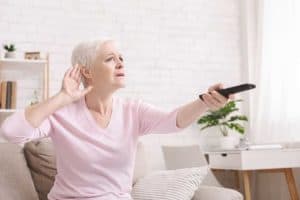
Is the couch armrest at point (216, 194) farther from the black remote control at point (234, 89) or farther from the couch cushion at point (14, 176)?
the black remote control at point (234, 89)

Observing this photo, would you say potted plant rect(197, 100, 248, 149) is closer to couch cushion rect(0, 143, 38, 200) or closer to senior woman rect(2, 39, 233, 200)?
couch cushion rect(0, 143, 38, 200)

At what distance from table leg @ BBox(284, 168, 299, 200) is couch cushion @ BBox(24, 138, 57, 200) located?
5.24 ft

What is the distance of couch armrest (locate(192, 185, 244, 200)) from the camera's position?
2.41 metres

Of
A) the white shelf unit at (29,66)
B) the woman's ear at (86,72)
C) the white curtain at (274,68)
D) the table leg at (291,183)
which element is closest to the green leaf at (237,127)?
the white curtain at (274,68)

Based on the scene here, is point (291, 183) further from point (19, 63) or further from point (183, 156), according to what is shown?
point (19, 63)

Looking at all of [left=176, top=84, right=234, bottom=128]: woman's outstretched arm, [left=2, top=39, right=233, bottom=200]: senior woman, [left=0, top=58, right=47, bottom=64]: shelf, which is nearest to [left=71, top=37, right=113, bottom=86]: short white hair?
[left=2, top=39, right=233, bottom=200]: senior woman

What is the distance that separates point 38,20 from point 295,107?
1.87 metres

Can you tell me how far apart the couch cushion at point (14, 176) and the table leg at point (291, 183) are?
1.70 meters

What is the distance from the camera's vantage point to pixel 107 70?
184 centimetres

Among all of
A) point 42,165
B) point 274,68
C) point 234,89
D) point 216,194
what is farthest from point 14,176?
point 274,68

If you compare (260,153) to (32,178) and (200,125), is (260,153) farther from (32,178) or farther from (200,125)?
(32,178)

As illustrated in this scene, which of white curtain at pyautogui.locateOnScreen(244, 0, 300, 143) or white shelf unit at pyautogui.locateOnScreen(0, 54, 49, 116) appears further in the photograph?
white curtain at pyautogui.locateOnScreen(244, 0, 300, 143)

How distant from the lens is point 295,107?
11.5ft

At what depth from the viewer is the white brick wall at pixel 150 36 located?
3.47 meters
